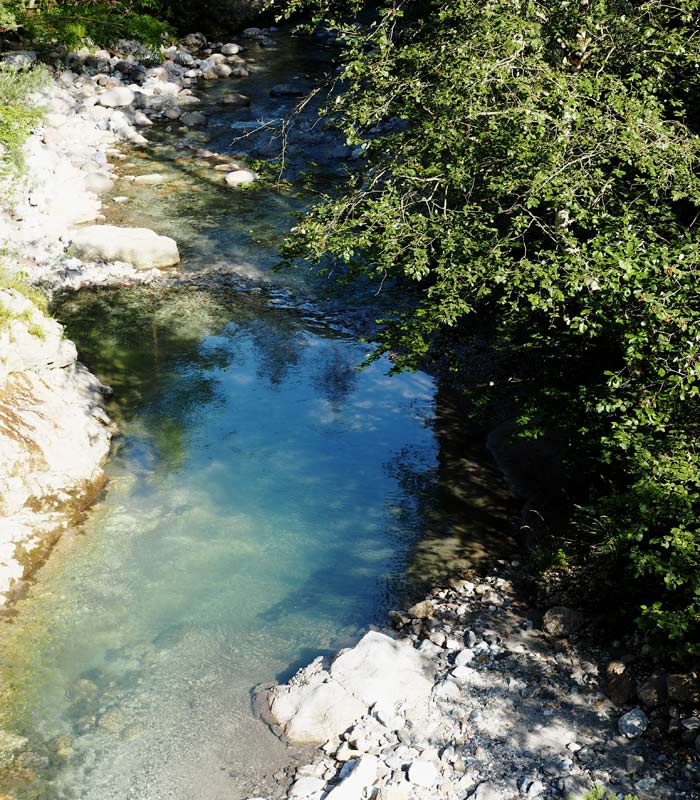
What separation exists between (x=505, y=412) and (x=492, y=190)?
13.6 ft

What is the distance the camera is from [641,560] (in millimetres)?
5555

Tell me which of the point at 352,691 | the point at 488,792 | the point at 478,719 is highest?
the point at 488,792

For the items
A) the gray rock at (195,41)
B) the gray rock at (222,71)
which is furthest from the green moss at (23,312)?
the gray rock at (195,41)

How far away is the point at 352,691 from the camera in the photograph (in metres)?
6.30

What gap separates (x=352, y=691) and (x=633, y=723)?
2036mm

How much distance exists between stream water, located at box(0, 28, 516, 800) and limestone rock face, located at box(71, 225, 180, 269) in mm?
828

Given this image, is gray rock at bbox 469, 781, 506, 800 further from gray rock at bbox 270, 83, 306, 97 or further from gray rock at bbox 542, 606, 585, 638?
gray rock at bbox 270, 83, 306, 97

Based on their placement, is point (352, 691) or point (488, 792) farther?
point (352, 691)

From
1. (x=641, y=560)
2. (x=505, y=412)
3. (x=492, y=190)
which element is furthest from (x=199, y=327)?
(x=641, y=560)

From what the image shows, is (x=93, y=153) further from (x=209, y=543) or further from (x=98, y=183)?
(x=209, y=543)

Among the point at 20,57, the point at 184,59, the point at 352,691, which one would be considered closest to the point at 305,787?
the point at 352,691

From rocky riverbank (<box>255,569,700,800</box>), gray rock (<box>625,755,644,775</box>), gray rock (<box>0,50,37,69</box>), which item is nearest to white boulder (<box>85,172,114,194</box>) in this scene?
gray rock (<box>0,50,37,69</box>)

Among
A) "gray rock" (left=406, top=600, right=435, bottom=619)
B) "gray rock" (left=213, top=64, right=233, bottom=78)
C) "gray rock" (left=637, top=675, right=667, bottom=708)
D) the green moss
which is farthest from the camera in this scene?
"gray rock" (left=213, top=64, right=233, bottom=78)

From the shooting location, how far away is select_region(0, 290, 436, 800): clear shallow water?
6191 millimetres
